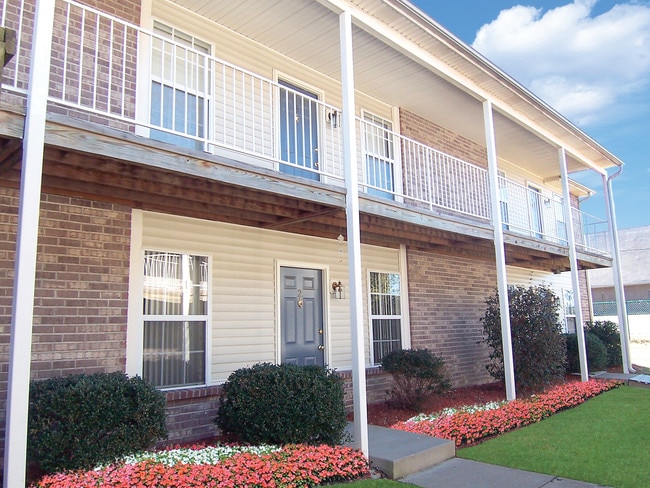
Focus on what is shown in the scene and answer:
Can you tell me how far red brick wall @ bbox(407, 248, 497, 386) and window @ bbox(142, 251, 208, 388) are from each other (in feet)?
14.7

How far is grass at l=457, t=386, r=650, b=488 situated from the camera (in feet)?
17.7

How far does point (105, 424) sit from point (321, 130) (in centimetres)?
595

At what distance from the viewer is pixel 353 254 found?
6141 millimetres

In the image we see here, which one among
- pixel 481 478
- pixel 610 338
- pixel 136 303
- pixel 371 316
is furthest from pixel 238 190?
pixel 610 338

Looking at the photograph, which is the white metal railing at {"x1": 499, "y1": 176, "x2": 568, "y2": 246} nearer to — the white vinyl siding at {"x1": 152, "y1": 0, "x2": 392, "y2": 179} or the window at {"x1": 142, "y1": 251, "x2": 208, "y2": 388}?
the white vinyl siding at {"x1": 152, "y1": 0, "x2": 392, "y2": 179}

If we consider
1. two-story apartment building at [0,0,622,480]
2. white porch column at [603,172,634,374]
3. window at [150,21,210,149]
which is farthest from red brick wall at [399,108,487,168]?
window at [150,21,210,149]

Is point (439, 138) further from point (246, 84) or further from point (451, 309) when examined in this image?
point (246, 84)

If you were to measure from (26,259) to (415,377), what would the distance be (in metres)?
6.24

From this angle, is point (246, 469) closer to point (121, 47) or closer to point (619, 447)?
point (619, 447)

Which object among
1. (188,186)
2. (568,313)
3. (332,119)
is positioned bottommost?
(568,313)

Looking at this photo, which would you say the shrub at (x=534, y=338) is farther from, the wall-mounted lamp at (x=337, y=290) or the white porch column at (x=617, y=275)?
the white porch column at (x=617, y=275)

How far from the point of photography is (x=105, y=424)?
4.71 metres

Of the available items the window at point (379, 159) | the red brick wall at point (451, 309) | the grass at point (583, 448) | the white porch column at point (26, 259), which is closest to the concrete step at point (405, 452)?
the grass at point (583, 448)

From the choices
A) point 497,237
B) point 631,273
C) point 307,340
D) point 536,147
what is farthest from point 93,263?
point 631,273
